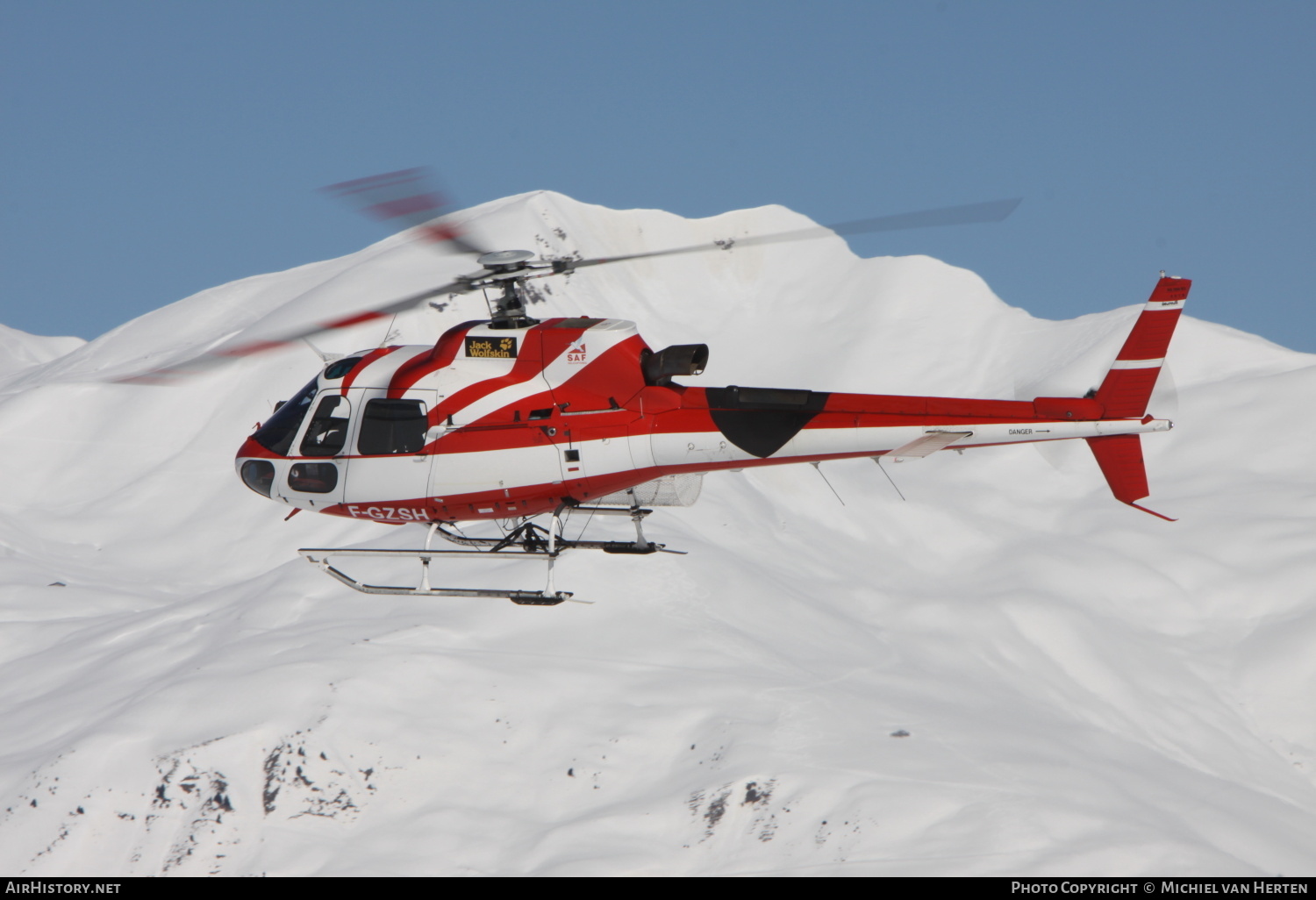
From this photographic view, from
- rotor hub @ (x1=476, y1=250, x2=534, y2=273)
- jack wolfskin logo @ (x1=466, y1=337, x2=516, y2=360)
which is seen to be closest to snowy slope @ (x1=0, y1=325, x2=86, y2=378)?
jack wolfskin logo @ (x1=466, y1=337, x2=516, y2=360)

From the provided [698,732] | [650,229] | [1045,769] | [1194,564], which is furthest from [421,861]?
[650,229]

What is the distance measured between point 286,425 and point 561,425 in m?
4.43

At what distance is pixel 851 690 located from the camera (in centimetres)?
5491

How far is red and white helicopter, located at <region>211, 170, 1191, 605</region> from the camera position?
693 inches

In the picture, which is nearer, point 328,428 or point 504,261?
point 504,261

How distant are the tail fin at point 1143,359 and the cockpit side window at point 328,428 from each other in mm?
10712

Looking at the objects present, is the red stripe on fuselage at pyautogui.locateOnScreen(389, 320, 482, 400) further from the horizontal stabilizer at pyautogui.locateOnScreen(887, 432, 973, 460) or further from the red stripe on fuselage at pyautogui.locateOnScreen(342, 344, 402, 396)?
the horizontal stabilizer at pyautogui.locateOnScreen(887, 432, 973, 460)

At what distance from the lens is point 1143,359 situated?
17.6 m

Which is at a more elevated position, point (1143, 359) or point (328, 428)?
point (1143, 359)

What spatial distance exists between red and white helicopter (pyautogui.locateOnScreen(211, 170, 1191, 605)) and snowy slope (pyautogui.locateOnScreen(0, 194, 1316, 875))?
5.57ft

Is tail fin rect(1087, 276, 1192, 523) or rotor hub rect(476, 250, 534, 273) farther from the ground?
rotor hub rect(476, 250, 534, 273)

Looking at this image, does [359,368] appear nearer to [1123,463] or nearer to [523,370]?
[523,370]

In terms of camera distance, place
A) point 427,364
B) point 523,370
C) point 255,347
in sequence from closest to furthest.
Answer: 1. point 255,347
2. point 523,370
3. point 427,364

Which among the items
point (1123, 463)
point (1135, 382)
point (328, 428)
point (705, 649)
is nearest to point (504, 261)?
point (328, 428)
